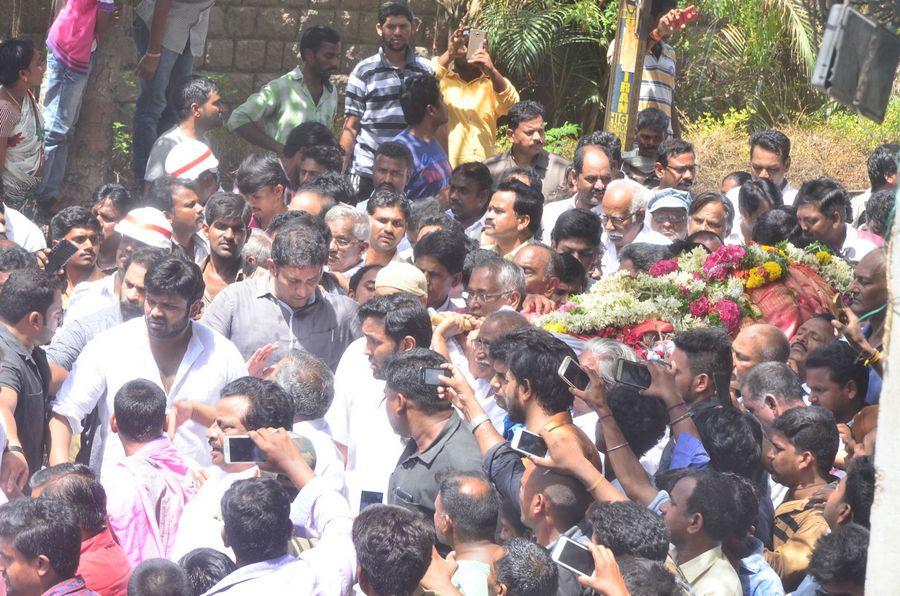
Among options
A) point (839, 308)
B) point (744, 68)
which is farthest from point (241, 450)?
point (744, 68)

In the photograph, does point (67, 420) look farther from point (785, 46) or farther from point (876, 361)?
point (785, 46)

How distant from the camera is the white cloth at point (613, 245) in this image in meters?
8.58

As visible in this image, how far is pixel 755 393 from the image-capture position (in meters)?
6.12

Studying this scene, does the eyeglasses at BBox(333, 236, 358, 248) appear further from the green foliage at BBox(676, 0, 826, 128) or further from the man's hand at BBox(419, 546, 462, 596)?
the green foliage at BBox(676, 0, 826, 128)

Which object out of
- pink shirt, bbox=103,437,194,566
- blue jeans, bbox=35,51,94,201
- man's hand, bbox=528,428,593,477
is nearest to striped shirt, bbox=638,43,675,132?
blue jeans, bbox=35,51,94,201

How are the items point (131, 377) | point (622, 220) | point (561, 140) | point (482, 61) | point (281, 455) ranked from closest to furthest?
point (281, 455), point (131, 377), point (622, 220), point (482, 61), point (561, 140)

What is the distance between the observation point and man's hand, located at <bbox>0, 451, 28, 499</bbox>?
17.7 ft

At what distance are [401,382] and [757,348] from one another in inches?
86.6

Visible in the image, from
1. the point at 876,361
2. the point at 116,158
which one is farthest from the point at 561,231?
→ the point at 116,158

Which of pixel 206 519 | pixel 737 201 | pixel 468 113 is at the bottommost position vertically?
pixel 206 519

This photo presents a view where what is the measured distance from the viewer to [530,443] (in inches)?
191

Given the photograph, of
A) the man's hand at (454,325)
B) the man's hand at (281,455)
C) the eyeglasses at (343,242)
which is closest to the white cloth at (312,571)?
the man's hand at (281,455)

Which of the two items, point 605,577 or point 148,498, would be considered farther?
point 148,498

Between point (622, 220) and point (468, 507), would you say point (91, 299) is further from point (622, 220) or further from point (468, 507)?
point (622, 220)
